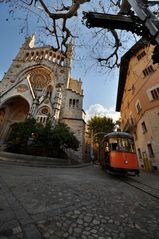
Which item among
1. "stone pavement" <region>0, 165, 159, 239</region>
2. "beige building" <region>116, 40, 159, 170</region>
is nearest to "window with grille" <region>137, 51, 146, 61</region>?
"beige building" <region>116, 40, 159, 170</region>

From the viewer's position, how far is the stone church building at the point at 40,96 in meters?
25.0

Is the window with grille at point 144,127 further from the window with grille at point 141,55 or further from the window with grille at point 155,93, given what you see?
the window with grille at point 141,55

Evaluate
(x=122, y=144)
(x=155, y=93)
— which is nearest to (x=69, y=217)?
(x=122, y=144)

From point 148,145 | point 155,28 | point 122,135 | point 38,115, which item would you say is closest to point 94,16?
point 155,28

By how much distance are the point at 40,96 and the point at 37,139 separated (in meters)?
14.9

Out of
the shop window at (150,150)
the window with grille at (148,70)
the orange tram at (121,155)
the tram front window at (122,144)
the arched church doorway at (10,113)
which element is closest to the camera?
the orange tram at (121,155)

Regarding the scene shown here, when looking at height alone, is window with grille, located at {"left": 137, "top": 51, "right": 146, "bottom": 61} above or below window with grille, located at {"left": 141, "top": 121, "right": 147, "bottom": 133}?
above

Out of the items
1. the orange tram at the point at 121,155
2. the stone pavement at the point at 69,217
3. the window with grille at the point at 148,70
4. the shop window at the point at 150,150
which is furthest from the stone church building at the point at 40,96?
the stone pavement at the point at 69,217

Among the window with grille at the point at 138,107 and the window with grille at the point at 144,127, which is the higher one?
the window with grille at the point at 138,107

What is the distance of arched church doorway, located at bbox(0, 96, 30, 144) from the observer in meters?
26.2

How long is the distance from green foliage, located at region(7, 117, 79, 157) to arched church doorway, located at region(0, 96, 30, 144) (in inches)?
511

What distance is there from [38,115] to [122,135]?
18.2m

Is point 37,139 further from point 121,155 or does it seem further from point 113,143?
point 121,155

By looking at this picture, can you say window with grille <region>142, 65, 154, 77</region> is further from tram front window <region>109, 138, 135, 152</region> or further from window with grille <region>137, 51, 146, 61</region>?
tram front window <region>109, 138, 135, 152</region>
